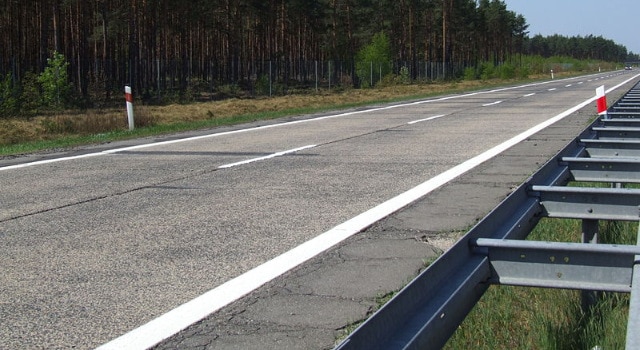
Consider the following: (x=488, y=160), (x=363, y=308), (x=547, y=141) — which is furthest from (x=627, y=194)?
(x=547, y=141)

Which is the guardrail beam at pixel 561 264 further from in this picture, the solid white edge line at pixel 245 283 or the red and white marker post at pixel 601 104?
the red and white marker post at pixel 601 104

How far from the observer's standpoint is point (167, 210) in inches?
301

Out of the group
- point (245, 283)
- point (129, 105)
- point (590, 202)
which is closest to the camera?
point (590, 202)

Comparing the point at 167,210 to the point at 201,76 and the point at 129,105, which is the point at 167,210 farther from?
the point at 201,76

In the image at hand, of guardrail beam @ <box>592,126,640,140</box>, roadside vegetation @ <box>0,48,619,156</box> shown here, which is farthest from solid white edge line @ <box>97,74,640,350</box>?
roadside vegetation @ <box>0,48,619,156</box>

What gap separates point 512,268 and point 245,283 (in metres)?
2.02

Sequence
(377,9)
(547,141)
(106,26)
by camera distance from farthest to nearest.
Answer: (377,9) < (106,26) < (547,141)

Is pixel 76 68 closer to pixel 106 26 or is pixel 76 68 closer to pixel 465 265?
pixel 106 26

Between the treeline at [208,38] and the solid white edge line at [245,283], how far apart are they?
33545 millimetres

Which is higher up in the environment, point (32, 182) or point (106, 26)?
point (106, 26)

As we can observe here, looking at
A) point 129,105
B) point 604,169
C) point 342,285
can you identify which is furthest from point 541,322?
point 129,105

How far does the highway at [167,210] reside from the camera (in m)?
4.63

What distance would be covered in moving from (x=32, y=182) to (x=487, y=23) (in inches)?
5481

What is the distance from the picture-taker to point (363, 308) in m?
4.37
